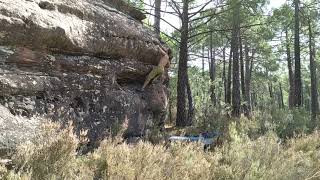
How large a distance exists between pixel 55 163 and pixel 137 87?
Result: 16.0 ft

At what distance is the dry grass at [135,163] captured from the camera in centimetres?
436

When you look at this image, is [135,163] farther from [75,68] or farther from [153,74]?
[153,74]

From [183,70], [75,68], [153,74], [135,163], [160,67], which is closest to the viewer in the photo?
[135,163]

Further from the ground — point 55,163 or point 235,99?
point 235,99

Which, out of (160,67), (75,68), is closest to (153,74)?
(160,67)

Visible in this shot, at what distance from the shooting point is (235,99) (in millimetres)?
18516

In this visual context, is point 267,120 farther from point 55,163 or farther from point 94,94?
point 55,163

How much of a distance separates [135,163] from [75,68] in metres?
2.93

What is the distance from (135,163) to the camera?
480 centimetres

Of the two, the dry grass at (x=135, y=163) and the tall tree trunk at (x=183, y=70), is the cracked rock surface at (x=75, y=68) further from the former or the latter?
the tall tree trunk at (x=183, y=70)

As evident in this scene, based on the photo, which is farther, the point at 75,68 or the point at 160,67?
the point at 160,67

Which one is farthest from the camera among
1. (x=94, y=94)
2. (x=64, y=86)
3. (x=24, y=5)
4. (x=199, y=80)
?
(x=199, y=80)

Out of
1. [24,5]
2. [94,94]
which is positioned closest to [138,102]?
[94,94]

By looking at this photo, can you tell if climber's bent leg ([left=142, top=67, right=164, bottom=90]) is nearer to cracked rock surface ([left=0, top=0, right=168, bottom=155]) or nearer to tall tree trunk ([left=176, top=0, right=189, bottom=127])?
cracked rock surface ([left=0, top=0, right=168, bottom=155])
